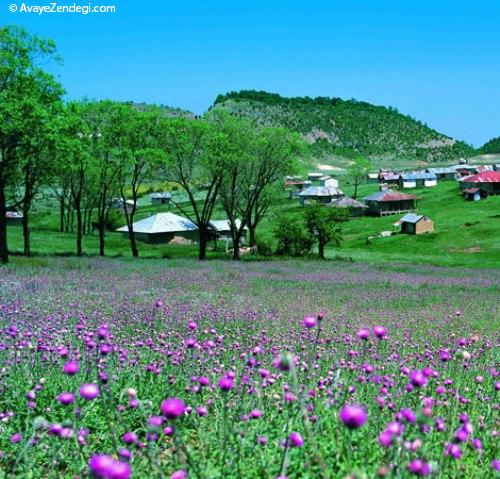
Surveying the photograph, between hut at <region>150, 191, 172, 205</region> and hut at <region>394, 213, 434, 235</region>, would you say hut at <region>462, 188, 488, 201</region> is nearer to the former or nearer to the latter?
hut at <region>394, 213, 434, 235</region>

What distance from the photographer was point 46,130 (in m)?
26.9

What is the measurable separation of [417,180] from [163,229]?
273 ft

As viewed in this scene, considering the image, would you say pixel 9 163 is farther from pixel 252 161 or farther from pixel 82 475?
pixel 82 475

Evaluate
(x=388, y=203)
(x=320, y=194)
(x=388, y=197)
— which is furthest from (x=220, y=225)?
(x=320, y=194)

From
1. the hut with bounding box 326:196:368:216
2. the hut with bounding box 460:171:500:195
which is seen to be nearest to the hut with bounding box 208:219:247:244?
the hut with bounding box 326:196:368:216

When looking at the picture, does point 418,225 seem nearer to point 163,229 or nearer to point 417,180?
point 163,229

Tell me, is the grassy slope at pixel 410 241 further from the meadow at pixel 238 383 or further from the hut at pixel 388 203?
the meadow at pixel 238 383

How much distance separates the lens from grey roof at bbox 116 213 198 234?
250ft

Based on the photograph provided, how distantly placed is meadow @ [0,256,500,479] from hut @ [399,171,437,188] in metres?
125

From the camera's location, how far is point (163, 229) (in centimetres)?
7650

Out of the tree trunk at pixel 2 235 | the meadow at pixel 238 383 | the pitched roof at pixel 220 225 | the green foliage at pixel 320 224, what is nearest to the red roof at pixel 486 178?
the pitched roof at pixel 220 225

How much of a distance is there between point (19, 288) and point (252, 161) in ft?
103

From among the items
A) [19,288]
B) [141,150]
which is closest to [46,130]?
[141,150]

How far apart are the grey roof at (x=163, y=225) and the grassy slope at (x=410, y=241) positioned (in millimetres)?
3173
